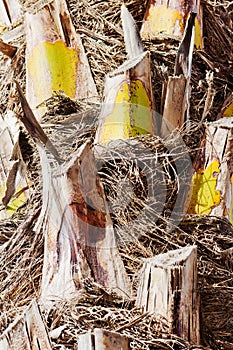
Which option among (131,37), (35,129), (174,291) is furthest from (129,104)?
(174,291)

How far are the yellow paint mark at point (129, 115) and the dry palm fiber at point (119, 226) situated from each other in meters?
0.07

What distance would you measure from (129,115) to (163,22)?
0.55 meters

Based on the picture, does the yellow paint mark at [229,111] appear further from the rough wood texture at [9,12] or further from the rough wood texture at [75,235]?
the rough wood texture at [9,12]

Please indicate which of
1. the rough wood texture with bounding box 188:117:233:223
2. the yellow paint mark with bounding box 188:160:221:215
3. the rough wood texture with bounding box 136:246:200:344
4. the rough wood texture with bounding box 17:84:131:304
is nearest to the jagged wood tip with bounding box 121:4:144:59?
the rough wood texture with bounding box 188:117:233:223

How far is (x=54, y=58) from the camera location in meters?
3.43

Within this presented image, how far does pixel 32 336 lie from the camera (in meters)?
2.60

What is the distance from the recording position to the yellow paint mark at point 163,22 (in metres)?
3.54

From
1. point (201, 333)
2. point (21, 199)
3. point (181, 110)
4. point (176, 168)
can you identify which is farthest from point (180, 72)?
point (201, 333)

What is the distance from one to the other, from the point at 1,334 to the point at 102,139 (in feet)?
2.68

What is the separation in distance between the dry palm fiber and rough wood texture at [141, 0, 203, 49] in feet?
0.18

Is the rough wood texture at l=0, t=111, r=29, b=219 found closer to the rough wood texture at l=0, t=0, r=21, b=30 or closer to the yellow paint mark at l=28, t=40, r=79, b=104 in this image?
the yellow paint mark at l=28, t=40, r=79, b=104

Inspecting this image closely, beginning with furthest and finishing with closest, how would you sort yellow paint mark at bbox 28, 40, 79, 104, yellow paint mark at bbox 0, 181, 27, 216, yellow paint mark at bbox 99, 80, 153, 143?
yellow paint mark at bbox 28, 40, 79, 104 < yellow paint mark at bbox 0, 181, 27, 216 < yellow paint mark at bbox 99, 80, 153, 143

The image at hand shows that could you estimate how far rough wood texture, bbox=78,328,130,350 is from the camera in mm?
2438

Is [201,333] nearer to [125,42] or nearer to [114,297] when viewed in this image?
[114,297]
